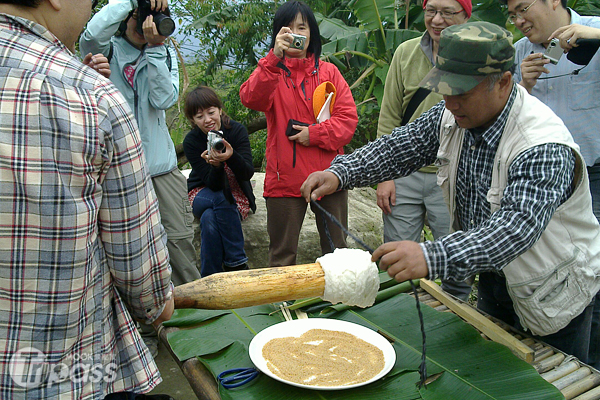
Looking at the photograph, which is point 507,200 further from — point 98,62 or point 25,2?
point 98,62

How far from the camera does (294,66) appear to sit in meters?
3.33

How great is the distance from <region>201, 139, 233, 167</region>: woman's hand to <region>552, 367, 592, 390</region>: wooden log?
8.08 feet

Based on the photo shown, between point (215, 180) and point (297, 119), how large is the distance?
81 centimetres

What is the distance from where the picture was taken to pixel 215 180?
3.65 metres

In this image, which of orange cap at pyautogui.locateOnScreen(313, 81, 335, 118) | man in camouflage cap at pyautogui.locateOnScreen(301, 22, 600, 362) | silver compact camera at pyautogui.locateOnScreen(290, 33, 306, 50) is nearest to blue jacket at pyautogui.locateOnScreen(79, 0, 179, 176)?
silver compact camera at pyautogui.locateOnScreen(290, 33, 306, 50)

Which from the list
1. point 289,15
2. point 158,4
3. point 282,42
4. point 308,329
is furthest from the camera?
point 289,15

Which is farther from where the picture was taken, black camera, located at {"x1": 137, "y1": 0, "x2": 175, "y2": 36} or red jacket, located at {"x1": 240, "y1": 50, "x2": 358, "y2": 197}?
red jacket, located at {"x1": 240, "y1": 50, "x2": 358, "y2": 197}

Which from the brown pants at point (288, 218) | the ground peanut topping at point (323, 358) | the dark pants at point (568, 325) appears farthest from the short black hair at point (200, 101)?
the dark pants at point (568, 325)

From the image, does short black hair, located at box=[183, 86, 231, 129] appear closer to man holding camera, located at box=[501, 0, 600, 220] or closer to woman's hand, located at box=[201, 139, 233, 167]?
woman's hand, located at box=[201, 139, 233, 167]

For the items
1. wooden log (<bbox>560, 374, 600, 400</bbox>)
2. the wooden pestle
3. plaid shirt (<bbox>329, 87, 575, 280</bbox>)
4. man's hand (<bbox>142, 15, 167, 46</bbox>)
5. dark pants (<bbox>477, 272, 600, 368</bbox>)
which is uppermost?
man's hand (<bbox>142, 15, 167, 46</bbox>)

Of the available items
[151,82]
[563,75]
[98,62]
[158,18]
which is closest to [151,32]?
[158,18]

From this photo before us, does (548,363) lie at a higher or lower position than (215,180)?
higher

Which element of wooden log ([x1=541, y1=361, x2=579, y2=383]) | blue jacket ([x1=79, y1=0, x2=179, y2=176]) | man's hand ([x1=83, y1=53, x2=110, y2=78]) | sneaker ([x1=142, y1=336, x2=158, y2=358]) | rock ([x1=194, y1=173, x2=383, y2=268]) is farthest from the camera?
rock ([x1=194, y1=173, x2=383, y2=268])

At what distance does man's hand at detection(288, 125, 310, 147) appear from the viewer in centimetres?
325
